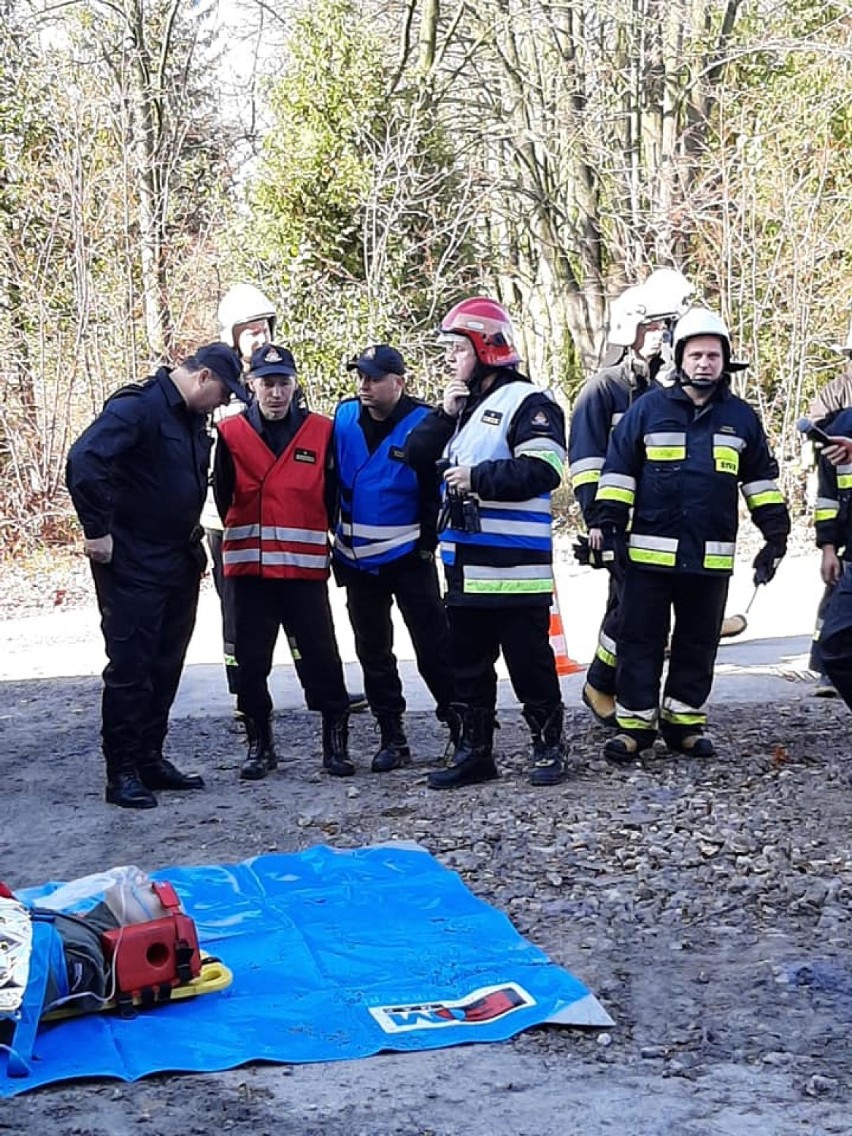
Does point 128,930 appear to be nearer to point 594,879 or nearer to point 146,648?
point 594,879

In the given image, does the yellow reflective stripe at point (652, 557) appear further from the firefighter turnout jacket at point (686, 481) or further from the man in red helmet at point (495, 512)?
the man in red helmet at point (495, 512)

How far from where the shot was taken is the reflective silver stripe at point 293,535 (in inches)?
277

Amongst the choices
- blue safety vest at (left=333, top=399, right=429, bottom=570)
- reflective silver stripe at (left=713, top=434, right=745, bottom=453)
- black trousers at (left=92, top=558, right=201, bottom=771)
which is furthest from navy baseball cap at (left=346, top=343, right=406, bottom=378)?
reflective silver stripe at (left=713, top=434, right=745, bottom=453)

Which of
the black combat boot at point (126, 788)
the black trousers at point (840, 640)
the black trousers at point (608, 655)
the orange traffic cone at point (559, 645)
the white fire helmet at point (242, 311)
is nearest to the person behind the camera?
the black trousers at point (840, 640)

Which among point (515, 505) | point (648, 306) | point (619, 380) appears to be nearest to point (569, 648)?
point (619, 380)

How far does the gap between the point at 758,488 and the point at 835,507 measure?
126 centimetres

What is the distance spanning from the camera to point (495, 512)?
663 centimetres

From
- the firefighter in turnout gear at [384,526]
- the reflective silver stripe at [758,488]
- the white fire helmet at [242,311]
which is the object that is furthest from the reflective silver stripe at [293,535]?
the reflective silver stripe at [758,488]

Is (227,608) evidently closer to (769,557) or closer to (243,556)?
(243,556)

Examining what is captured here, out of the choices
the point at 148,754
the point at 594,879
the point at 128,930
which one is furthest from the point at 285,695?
the point at 128,930

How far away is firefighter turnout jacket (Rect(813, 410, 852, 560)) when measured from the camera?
7961 millimetres

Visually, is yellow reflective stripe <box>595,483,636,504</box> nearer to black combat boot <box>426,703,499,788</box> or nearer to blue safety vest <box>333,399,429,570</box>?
blue safety vest <box>333,399,429,570</box>

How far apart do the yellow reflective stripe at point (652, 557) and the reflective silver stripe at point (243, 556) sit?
1.76 meters

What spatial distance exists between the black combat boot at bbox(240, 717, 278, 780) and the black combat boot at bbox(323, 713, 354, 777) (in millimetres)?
280
